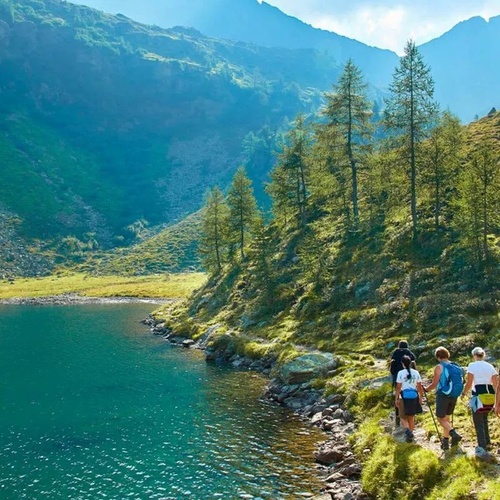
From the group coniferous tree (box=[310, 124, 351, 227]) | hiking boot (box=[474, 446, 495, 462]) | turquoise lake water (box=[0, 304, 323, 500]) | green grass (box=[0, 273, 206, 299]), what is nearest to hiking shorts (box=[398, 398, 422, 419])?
hiking boot (box=[474, 446, 495, 462])

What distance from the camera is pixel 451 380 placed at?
18.4m

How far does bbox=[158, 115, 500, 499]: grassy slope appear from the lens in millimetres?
20453

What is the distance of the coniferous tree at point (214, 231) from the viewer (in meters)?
88.8

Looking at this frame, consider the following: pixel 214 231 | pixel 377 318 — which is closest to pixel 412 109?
pixel 377 318

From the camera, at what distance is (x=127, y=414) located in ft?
120

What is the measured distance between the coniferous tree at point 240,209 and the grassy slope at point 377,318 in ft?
35.0

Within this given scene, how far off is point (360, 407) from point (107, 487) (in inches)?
632

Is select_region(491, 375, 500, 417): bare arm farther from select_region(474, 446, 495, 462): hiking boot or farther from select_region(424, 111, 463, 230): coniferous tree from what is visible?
select_region(424, 111, 463, 230): coniferous tree

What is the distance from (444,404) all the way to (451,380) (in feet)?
3.55

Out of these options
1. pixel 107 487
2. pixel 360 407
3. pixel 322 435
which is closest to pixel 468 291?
pixel 360 407

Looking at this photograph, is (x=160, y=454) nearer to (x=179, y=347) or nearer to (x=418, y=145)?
(x=179, y=347)

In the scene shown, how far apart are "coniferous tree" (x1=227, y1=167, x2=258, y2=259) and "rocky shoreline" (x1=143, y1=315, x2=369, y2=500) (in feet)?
105

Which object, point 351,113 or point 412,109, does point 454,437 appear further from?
point 351,113

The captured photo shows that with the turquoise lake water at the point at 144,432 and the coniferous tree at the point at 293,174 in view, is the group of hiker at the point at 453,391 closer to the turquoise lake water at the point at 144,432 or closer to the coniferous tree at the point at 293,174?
the turquoise lake water at the point at 144,432
